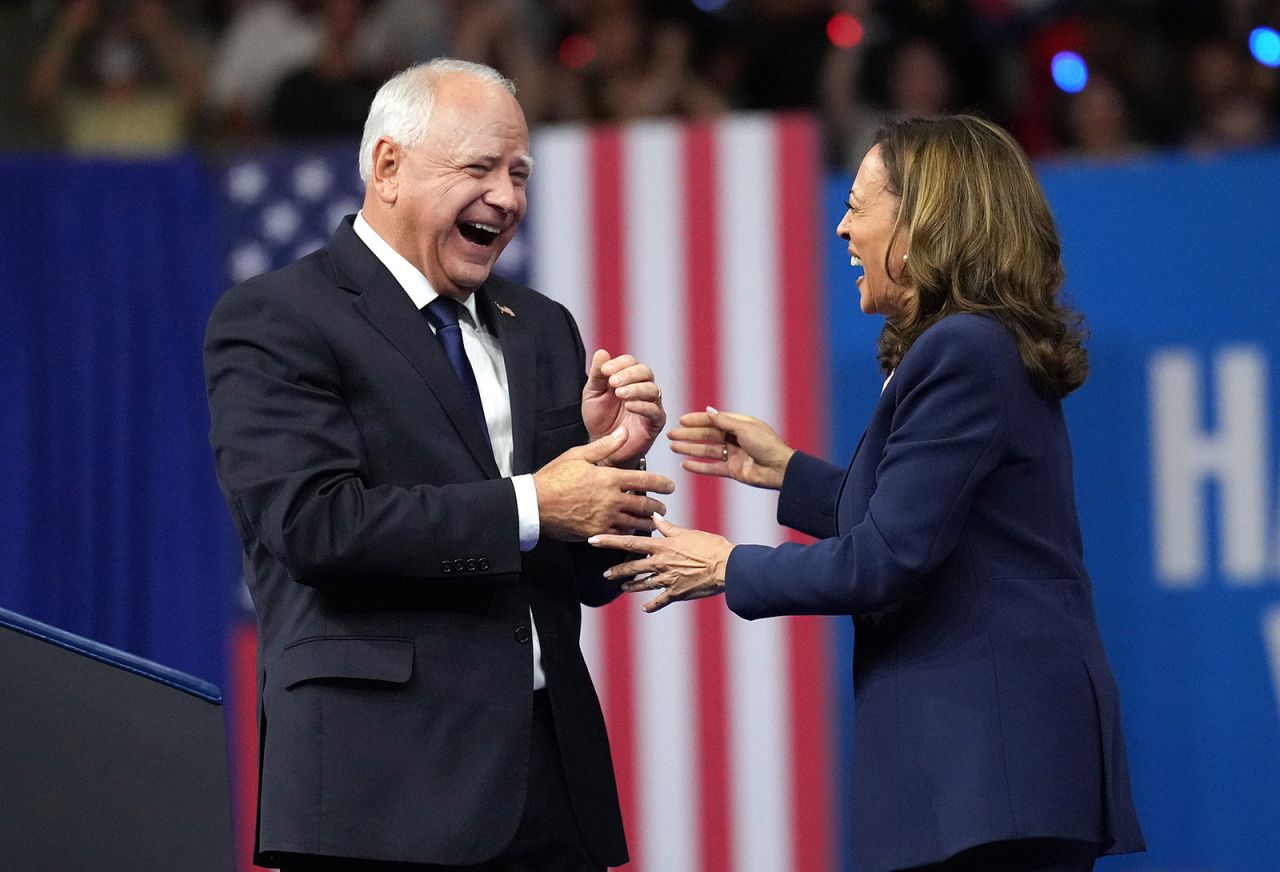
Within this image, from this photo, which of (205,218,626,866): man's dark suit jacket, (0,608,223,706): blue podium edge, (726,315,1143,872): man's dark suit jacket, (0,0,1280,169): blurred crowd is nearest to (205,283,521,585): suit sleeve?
(205,218,626,866): man's dark suit jacket

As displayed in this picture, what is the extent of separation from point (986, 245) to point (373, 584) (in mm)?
991

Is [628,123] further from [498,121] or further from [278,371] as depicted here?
[278,371]

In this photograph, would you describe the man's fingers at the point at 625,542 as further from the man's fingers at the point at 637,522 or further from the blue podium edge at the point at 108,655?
the blue podium edge at the point at 108,655

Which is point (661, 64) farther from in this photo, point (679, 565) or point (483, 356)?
point (679, 565)

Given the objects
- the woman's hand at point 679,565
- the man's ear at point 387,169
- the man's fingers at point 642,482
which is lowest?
the woman's hand at point 679,565

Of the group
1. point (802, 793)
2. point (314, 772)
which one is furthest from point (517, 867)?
point (802, 793)

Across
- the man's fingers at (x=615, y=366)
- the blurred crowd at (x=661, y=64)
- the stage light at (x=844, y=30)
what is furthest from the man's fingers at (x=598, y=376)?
the stage light at (x=844, y=30)

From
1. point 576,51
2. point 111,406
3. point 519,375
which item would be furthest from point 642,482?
point 576,51

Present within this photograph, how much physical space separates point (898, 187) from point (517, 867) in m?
1.15

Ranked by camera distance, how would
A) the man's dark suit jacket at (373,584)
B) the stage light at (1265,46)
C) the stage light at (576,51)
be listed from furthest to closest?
1. the stage light at (576,51)
2. the stage light at (1265,46)
3. the man's dark suit jacket at (373,584)

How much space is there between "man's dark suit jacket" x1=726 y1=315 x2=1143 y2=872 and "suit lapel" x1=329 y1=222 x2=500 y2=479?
1.56 ft

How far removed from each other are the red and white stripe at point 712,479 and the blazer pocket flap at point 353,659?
6.18 ft

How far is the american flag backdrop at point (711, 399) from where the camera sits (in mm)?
4102

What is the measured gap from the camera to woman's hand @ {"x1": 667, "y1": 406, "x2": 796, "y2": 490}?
2.85 meters
